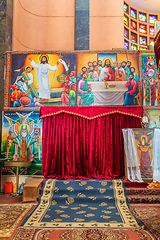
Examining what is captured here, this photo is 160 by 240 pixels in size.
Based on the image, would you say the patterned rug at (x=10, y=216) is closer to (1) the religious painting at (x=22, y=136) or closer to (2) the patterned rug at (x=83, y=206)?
(2) the patterned rug at (x=83, y=206)

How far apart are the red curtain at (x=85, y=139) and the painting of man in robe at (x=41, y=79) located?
0.39 m

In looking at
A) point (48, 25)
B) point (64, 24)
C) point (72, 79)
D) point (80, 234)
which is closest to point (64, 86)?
point (72, 79)

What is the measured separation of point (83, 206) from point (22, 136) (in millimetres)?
3145

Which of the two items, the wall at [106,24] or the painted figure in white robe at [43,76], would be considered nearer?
the painted figure in white robe at [43,76]

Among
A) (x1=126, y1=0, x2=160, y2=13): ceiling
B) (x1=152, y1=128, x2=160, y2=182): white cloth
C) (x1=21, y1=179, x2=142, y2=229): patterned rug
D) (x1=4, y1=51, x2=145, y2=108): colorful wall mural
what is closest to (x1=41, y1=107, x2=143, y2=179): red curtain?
(x1=4, y1=51, x2=145, y2=108): colorful wall mural

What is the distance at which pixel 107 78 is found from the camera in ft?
25.9

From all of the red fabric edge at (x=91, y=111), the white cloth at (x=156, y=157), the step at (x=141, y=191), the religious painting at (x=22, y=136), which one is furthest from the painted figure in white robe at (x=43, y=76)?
the step at (x=141, y=191)

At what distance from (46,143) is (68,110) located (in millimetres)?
1180

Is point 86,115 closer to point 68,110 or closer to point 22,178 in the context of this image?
point 68,110

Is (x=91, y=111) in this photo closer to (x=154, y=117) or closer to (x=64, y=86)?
(x=64, y=86)

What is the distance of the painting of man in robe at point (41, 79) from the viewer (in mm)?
7884

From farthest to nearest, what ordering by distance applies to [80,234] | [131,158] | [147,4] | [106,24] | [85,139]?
[147,4], [106,24], [85,139], [131,158], [80,234]

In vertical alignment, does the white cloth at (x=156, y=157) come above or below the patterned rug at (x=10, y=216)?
above

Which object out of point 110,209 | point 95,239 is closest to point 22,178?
point 110,209
